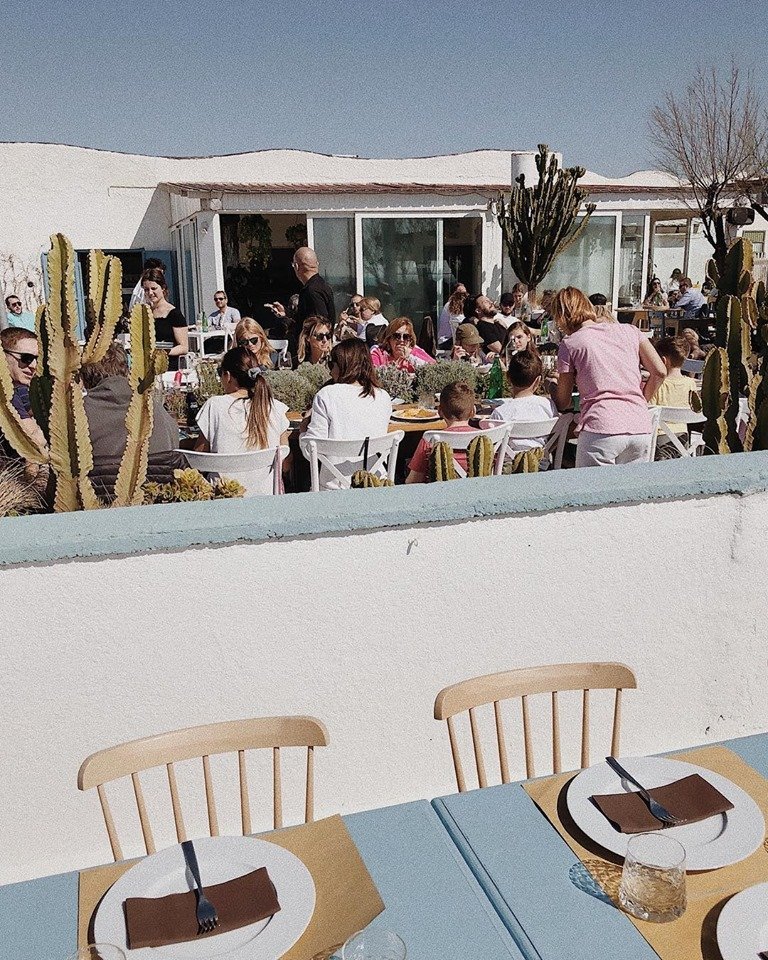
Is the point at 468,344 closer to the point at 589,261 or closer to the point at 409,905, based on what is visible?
the point at 409,905

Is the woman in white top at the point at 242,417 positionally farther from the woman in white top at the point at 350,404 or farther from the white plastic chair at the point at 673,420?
the white plastic chair at the point at 673,420

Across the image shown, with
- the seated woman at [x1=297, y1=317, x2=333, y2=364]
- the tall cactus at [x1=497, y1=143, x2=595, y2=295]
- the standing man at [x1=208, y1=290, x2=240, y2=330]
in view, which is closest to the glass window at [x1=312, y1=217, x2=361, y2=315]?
the tall cactus at [x1=497, y1=143, x2=595, y2=295]

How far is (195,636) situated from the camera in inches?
104

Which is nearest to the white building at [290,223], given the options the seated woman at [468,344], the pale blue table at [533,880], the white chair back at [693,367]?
the seated woman at [468,344]

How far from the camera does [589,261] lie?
16828mm

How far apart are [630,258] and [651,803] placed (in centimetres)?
1666

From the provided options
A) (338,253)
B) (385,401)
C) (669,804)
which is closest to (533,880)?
(669,804)

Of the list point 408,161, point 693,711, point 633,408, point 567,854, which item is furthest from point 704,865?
point 408,161

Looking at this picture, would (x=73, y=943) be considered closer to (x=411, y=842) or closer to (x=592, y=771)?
(x=411, y=842)

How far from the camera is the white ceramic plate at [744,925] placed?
1.48 m

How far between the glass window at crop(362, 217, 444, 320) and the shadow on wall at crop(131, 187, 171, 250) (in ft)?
14.9

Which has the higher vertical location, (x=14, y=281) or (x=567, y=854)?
(x=14, y=281)

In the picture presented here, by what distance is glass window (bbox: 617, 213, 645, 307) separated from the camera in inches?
667

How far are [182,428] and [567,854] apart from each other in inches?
198
